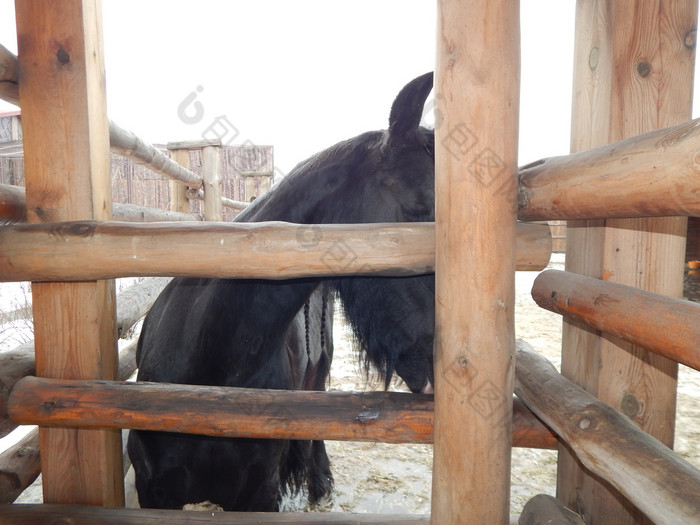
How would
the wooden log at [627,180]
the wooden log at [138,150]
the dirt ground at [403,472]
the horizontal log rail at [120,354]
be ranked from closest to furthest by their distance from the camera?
the wooden log at [627,180] < the horizontal log rail at [120,354] < the wooden log at [138,150] < the dirt ground at [403,472]

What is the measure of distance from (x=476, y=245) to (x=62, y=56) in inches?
55.1

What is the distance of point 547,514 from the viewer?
3.55 feet

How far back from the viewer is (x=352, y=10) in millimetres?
5535

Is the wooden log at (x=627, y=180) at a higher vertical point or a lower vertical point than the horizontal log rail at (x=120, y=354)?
higher

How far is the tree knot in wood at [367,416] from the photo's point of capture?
1.29m

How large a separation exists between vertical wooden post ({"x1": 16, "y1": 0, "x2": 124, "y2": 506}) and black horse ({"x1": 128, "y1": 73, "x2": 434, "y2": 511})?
35cm

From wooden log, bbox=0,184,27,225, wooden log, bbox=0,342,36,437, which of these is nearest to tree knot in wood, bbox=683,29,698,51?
wooden log, bbox=0,184,27,225

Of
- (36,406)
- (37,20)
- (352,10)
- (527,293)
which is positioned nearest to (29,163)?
(37,20)

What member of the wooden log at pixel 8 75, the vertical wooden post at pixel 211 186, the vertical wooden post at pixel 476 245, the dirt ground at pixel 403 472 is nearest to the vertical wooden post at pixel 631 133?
the vertical wooden post at pixel 476 245

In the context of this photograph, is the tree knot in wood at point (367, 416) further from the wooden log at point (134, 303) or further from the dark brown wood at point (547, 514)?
the wooden log at point (134, 303)

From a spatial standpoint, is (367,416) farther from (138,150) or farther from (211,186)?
(211,186)

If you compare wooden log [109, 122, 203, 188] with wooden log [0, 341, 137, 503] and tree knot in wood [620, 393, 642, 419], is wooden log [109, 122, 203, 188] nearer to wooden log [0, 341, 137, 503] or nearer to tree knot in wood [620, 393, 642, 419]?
wooden log [0, 341, 137, 503]

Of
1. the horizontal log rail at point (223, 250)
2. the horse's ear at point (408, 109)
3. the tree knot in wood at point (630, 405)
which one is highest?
the horse's ear at point (408, 109)

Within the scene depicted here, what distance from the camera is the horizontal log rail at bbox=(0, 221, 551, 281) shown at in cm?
122
